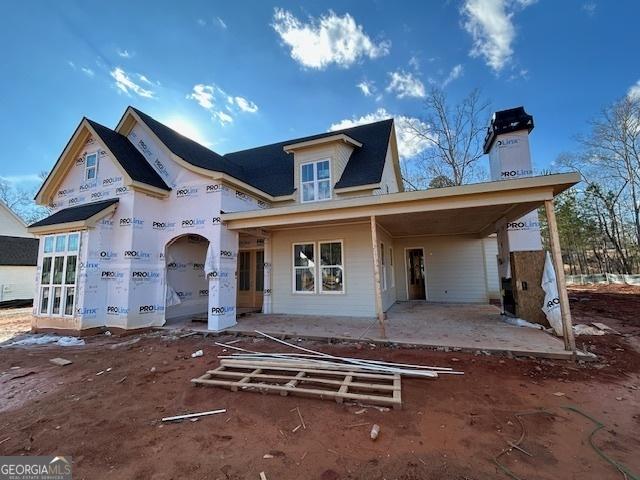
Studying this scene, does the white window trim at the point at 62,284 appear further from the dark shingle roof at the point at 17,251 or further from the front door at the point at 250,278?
the dark shingle roof at the point at 17,251

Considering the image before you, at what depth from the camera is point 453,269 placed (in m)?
11.5

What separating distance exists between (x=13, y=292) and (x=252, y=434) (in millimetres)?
21441

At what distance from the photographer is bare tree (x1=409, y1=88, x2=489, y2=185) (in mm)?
18172

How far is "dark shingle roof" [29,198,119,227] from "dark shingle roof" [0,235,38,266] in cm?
1062

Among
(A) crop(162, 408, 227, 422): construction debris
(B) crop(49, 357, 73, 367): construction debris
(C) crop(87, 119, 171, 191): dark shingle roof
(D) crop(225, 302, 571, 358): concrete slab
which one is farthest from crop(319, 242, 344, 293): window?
(B) crop(49, 357, 73, 367): construction debris

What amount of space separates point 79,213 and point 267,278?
5905 millimetres

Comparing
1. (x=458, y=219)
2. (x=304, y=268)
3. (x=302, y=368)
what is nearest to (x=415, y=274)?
(x=458, y=219)

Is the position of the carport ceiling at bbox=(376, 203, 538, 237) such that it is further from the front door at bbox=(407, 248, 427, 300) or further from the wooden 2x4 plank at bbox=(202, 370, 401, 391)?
the wooden 2x4 plank at bbox=(202, 370, 401, 391)

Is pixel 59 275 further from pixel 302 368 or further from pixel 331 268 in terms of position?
pixel 302 368

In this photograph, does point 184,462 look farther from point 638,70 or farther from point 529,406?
point 638,70

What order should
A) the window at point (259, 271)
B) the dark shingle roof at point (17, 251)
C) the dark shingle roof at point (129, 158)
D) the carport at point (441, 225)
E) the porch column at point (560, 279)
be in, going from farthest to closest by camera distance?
the dark shingle roof at point (17, 251) < the window at point (259, 271) < the dark shingle roof at point (129, 158) < the carport at point (441, 225) < the porch column at point (560, 279)

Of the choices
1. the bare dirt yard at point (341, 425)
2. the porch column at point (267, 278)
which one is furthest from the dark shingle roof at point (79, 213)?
the porch column at point (267, 278)

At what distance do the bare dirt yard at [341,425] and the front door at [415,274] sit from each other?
24.8 feet

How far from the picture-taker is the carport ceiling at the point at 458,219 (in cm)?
660
